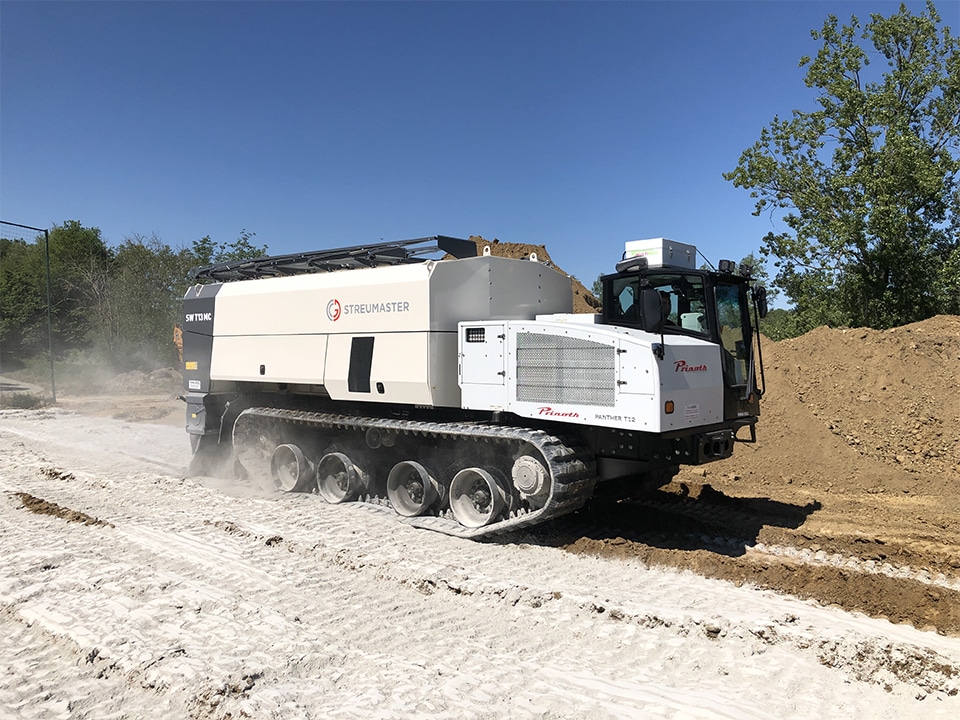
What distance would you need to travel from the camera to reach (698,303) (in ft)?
22.6

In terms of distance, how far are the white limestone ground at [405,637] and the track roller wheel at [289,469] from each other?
187 centimetres

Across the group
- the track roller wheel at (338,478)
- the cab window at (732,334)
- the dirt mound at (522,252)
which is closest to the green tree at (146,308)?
the dirt mound at (522,252)

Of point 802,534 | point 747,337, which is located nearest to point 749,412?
point 747,337

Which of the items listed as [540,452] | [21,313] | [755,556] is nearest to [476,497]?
[540,452]

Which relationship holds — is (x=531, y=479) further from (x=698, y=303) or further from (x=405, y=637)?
(x=698, y=303)

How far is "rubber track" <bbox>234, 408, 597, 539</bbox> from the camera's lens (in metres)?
6.43

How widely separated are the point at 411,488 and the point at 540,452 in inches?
91.0

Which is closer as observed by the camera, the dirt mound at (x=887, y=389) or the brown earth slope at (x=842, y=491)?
the brown earth slope at (x=842, y=491)

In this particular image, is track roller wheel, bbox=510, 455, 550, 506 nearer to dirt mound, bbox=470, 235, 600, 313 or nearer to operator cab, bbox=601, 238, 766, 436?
operator cab, bbox=601, 238, 766, 436

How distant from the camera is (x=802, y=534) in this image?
730cm

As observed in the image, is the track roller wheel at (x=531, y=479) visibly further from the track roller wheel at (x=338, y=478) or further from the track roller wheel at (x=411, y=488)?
the track roller wheel at (x=338, y=478)

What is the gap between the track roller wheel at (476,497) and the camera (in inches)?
282

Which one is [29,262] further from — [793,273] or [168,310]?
[793,273]

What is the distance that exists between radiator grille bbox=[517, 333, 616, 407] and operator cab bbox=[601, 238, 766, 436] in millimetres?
693
